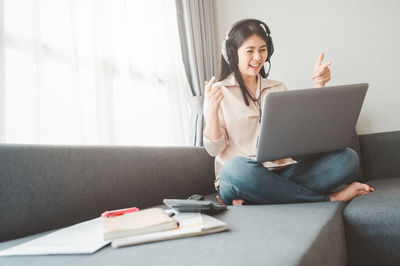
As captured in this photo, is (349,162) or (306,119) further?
(349,162)

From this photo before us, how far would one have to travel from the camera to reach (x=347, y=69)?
1986 mm

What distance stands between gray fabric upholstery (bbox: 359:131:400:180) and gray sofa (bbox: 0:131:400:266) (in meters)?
0.65

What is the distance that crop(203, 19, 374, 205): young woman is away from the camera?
104cm

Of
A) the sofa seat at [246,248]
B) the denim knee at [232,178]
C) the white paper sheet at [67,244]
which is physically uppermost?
the denim knee at [232,178]

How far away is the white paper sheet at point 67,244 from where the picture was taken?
0.59m

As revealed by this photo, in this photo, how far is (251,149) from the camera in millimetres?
1287

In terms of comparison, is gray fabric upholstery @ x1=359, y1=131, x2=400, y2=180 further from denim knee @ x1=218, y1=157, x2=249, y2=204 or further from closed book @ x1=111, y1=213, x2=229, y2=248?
closed book @ x1=111, y1=213, x2=229, y2=248

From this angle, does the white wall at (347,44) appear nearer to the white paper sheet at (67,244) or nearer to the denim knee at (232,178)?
the denim knee at (232,178)

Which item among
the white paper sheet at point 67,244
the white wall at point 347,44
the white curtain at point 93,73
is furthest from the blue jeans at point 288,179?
the white wall at point 347,44

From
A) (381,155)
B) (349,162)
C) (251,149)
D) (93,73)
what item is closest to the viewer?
(349,162)

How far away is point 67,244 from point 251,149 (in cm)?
85

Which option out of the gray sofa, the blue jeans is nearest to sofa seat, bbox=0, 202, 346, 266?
the gray sofa

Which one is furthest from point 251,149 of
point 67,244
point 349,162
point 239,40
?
point 67,244

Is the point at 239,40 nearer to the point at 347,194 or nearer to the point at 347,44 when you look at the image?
the point at 347,194
